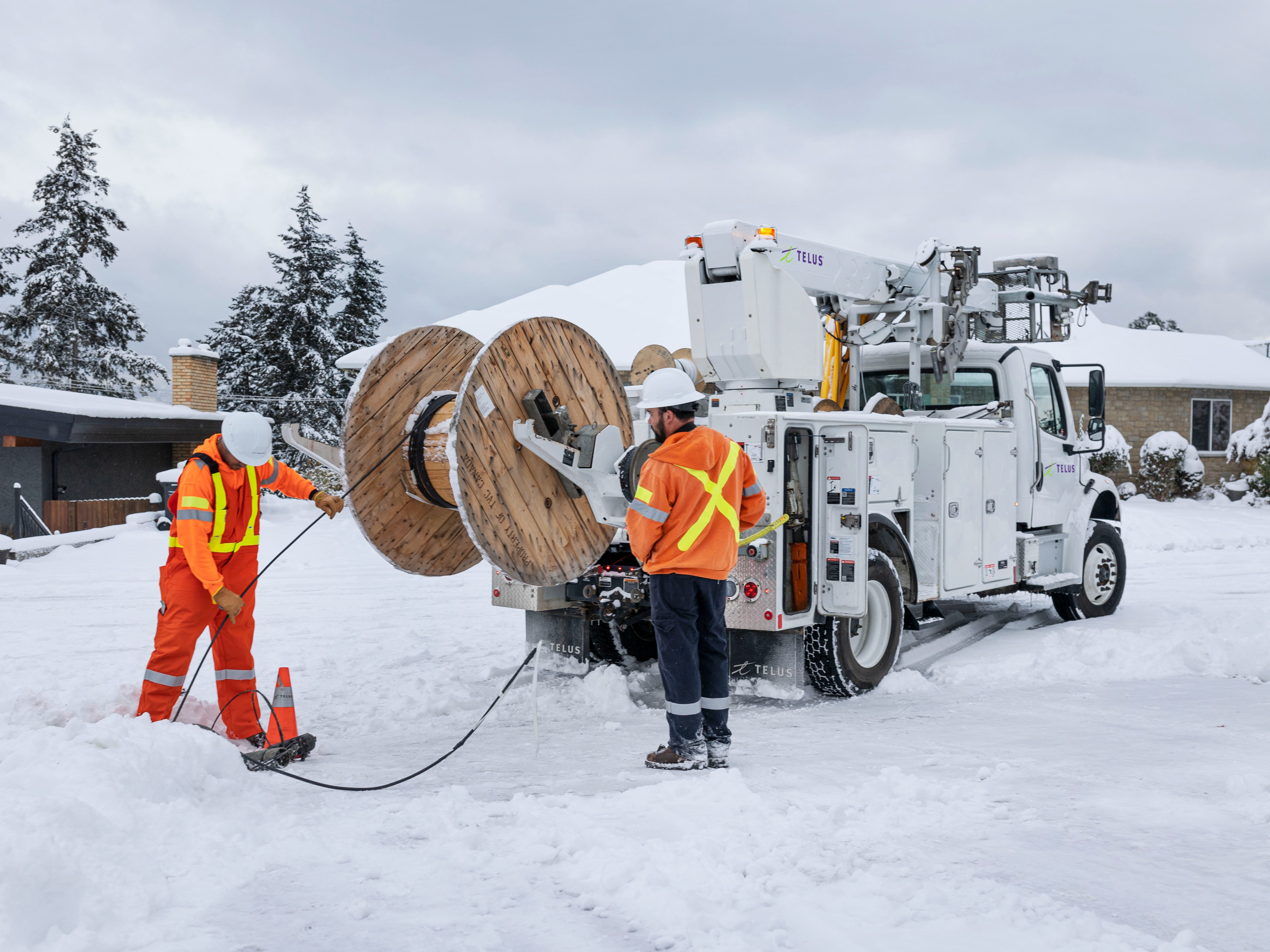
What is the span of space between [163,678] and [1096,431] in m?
7.92

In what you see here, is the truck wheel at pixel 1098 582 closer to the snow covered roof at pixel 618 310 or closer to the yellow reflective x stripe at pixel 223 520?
the yellow reflective x stripe at pixel 223 520

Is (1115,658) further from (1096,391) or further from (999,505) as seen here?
(1096,391)

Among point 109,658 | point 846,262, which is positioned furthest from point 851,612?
point 109,658

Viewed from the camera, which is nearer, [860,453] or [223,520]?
[223,520]

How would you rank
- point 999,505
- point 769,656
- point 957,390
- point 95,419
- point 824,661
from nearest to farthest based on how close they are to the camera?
1. point 769,656
2. point 824,661
3. point 999,505
4. point 957,390
5. point 95,419

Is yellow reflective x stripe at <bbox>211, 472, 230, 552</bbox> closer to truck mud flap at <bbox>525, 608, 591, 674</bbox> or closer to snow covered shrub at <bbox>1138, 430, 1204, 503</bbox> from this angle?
truck mud flap at <bbox>525, 608, 591, 674</bbox>

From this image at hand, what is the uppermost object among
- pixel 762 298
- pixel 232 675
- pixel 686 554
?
pixel 762 298

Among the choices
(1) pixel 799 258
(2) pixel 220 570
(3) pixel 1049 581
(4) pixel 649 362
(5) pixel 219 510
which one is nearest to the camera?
(5) pixel 219 510

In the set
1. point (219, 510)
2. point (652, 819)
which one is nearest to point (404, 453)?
point (219, 510)

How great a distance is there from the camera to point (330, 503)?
5637mm

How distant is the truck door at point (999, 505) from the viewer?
8242mm

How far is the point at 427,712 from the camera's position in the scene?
21.1 ft

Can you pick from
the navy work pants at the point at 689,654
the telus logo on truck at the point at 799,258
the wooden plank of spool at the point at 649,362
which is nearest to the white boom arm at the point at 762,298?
the telus logo on truck at the point at 799,258

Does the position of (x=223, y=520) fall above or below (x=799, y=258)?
below
